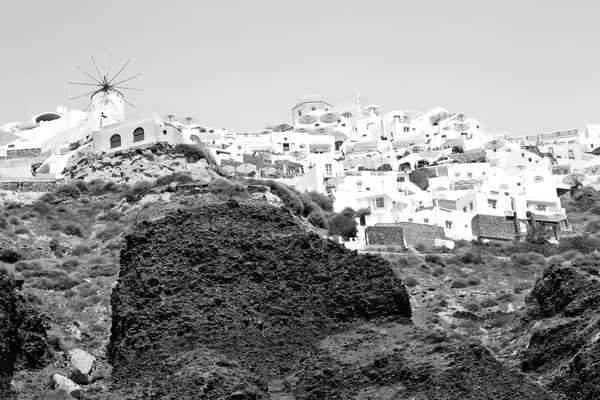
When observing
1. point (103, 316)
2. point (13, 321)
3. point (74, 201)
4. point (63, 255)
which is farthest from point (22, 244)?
point (13, 321)

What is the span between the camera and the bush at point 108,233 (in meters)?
54.8

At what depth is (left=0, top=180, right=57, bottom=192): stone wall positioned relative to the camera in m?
66.0

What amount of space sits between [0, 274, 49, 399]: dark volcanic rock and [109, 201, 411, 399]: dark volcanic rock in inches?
65.8

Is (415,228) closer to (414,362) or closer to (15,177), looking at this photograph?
(15,177)

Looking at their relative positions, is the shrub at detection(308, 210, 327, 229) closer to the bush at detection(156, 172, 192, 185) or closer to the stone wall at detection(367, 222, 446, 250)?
the stone wall at detection(367, 222, 446, 250)

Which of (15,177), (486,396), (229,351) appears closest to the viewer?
(486,396)

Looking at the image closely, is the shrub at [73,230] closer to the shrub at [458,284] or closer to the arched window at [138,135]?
the arched window at [138,135]

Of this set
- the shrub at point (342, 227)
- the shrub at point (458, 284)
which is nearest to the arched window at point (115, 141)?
the shrub at point (342, 227)

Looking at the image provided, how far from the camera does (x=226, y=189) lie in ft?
182

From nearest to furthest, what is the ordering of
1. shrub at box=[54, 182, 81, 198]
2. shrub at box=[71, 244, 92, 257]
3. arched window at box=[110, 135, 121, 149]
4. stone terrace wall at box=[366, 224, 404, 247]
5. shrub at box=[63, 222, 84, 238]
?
shrub at box=[71, 244, 92, 257] < shrub at box=[63, 222, 84, 238] < stone terrace wall at box=[366, 224, 404, 247] < shrub at box=[54, 182, 81, 198] < arched window at box=[110, 135, 121, 149]

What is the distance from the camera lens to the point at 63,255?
51.5m

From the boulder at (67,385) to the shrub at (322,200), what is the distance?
40.2 m

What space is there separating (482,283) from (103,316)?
613 inches

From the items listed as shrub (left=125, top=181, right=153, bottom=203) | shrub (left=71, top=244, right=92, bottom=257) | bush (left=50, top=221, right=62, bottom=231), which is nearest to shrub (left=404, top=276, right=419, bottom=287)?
shrub (left=71, top=244, right=92, bottom=257)
